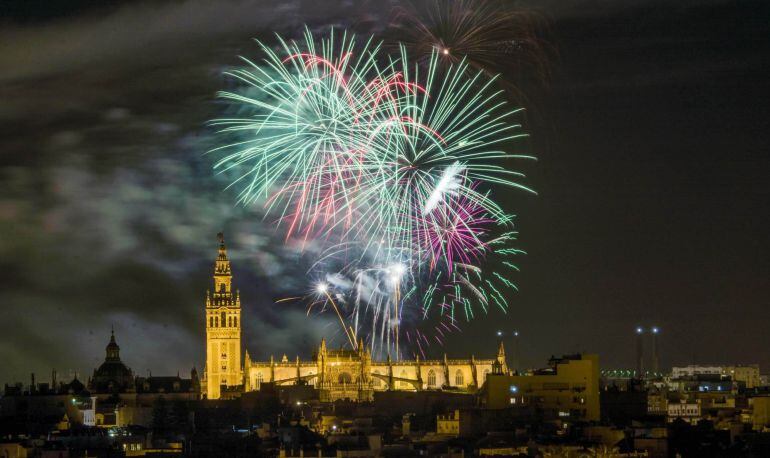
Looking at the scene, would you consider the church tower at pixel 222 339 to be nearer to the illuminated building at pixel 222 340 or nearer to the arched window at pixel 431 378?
the illuminated building at pixel 222 340

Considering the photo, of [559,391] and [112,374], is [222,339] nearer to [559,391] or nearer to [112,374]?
[112,374]

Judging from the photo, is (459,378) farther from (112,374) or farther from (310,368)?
(112,374)

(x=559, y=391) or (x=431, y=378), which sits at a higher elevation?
(x=431, y=378)

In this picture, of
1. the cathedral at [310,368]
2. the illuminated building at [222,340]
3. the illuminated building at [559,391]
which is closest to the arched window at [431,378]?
the cathedral at [310,368]

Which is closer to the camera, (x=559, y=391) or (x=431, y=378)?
(x=559, y=391)

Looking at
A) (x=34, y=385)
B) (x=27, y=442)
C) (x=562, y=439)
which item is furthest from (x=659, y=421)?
(x=34, y=385)

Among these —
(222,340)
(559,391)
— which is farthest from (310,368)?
(559,391)

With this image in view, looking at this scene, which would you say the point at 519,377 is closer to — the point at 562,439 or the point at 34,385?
the point at 562,439
